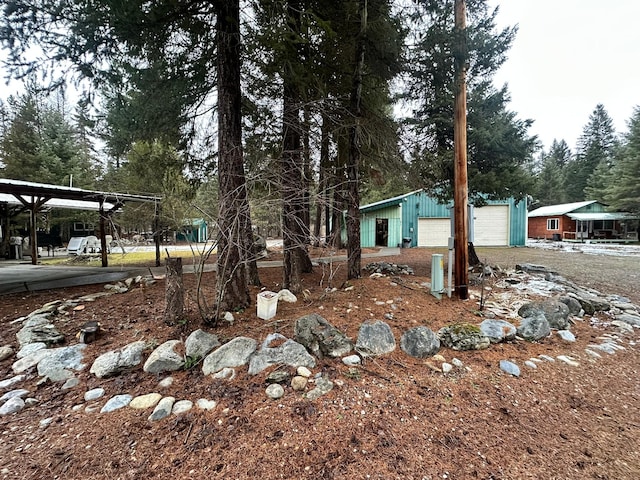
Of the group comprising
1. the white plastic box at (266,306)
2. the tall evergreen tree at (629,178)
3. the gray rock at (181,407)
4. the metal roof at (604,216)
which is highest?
the tall evergreen tree at (629,178)

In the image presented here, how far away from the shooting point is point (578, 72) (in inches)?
611

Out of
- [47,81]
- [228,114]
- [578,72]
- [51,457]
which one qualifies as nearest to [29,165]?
[47,81]

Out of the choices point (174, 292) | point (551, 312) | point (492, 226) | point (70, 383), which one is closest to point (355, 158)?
point (174, 292)

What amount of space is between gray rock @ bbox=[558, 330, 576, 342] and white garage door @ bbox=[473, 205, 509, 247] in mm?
14192

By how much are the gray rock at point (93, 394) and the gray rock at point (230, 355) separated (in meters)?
0.80

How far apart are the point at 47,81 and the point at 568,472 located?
6861 millimetres

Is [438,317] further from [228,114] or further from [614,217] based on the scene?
[614,217]

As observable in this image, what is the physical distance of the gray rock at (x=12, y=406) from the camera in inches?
84.0

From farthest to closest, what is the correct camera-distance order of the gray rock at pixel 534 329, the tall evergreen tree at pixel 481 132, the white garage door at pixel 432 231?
the white garage door at pixel 432 231 → the tall evergreen tree at pixel 481 132 → the gray rock at pixel 534 329

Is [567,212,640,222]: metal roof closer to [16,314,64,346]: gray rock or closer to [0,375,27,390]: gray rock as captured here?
[16,314,64,346]: gray rock

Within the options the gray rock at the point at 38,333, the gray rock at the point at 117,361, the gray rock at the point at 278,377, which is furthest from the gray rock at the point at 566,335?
the gray rock at the point at 38,333

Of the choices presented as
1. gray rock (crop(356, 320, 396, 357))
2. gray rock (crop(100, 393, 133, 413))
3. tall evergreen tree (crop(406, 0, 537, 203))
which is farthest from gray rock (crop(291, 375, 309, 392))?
tall evergreen tree (crop(406, 0, 537, 203))

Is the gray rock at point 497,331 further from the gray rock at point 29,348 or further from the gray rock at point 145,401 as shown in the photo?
the gray rock at point 29,348

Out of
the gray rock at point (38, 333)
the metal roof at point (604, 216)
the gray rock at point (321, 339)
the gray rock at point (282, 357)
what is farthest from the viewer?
the metal roof at point (604, 216)
